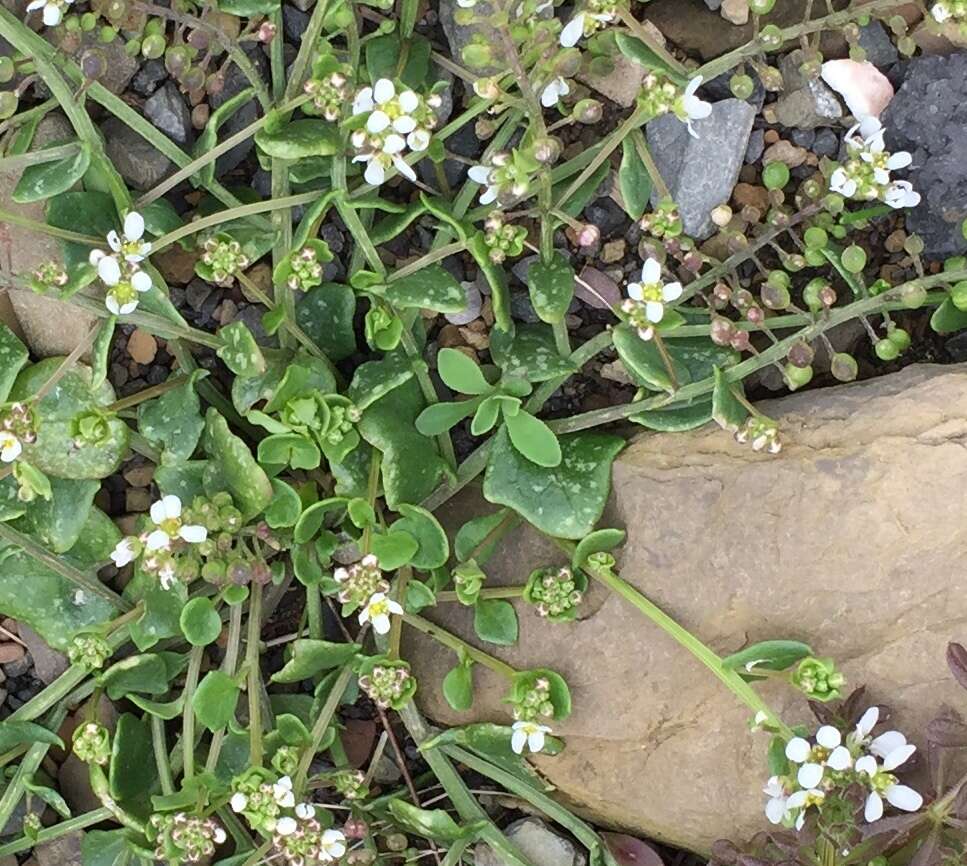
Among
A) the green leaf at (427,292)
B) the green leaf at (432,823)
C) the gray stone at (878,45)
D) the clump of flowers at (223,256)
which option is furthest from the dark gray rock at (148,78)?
the green leaf at (432,823)

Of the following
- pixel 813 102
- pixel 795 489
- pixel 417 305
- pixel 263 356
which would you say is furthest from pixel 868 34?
pixel 263 356

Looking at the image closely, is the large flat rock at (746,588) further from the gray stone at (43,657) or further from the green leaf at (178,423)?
the gray stone at (43,657)

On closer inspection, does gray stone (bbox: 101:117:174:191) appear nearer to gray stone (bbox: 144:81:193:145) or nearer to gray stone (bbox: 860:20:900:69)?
gray stone (bbox: 144:81:193:145)

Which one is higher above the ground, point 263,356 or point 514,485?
point 263,356

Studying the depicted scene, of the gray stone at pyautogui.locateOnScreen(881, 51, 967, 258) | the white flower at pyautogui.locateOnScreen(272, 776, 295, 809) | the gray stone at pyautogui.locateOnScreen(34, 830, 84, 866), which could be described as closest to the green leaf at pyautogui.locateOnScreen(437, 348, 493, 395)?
the white flower at pyautogui.locateOnScreen(272, 776, 295, 809)

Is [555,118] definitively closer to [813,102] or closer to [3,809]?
[813,102]

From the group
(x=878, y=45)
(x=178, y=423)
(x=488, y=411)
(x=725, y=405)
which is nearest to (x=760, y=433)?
(x=725, y=405)

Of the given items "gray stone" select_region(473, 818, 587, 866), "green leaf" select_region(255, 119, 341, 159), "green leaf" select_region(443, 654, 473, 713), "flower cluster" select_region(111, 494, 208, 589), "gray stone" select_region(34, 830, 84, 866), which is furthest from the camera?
"gray stone" select_region(34, 830, 84, 866)

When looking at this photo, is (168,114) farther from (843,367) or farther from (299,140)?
(843,367)
